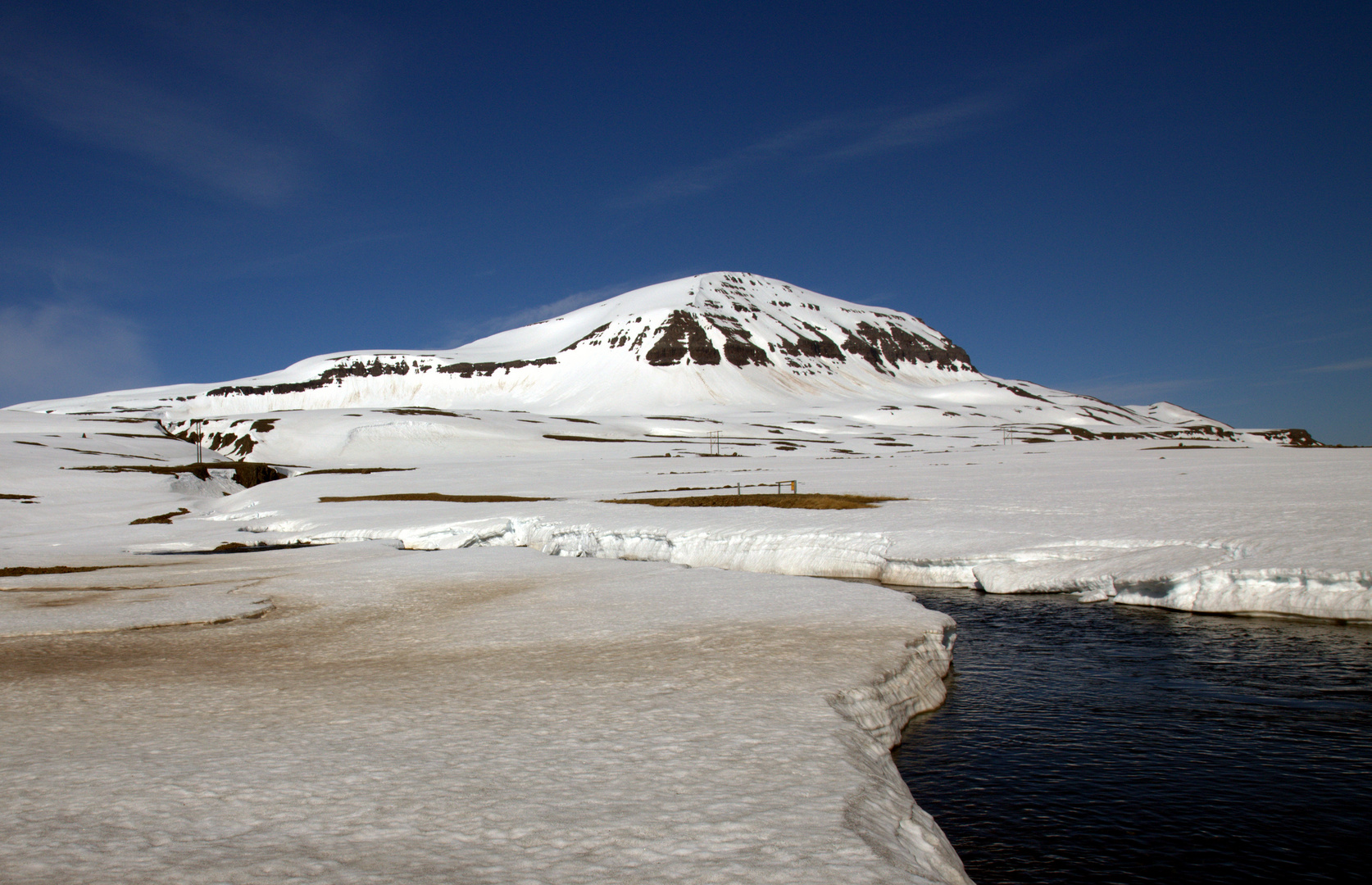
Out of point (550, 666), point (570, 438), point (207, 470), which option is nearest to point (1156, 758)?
point (550, 666)

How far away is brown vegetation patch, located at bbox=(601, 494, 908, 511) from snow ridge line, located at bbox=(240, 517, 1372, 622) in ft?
26.1

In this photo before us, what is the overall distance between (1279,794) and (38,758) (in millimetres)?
13934

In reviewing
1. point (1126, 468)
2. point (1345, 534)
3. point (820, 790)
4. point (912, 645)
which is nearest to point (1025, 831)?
point (820, 790)

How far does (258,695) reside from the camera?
11.8 m

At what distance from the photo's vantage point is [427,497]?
53344 mm

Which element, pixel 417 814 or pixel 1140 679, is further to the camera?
pixel 1140 679

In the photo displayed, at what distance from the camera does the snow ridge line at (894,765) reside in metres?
7.18

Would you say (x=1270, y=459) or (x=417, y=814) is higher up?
(x=1270, y=459)

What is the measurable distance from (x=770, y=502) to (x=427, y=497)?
23697 millimetres

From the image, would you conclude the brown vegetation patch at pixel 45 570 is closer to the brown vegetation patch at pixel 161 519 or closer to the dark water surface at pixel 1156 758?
the brown vegetation patch at pixel 161 519

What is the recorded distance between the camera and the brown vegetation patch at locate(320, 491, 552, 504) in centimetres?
5062

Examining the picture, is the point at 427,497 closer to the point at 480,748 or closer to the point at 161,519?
the point at 161,519

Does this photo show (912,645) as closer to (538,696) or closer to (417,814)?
(538,696)

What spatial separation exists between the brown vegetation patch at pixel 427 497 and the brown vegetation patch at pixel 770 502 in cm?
813
